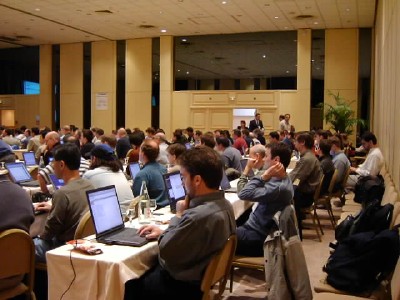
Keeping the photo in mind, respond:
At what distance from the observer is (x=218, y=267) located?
3.00 metres

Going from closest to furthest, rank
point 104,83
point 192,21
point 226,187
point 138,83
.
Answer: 1. point 226,187
2. point 192,21
3. point 138,83
4. point 104,83

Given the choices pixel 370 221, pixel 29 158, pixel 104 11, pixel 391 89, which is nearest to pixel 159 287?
pixel 370 221

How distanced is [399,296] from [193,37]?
16.1m

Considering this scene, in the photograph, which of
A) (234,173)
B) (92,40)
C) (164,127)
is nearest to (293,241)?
(234,173)

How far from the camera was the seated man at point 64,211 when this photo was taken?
3678mm

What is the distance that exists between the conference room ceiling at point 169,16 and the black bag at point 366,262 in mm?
10117

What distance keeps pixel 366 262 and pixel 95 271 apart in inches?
67.7

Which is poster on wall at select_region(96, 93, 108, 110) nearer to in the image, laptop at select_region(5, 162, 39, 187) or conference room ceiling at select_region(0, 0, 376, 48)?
conference room ceiling at select_region(0, 0, 376, 48)

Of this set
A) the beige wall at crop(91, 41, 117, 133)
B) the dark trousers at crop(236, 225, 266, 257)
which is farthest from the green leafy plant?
the dark trousers at crop(236, 225, 266, 257)

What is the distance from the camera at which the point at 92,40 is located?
1878cm

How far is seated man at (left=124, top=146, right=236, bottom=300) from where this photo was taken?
2.87 meters

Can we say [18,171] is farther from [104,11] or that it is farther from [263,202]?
[104,11]

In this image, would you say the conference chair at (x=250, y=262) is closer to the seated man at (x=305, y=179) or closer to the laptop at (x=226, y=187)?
the laptop at (x=226, y=187)

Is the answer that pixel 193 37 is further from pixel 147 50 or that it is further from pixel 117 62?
pixel 117 62
